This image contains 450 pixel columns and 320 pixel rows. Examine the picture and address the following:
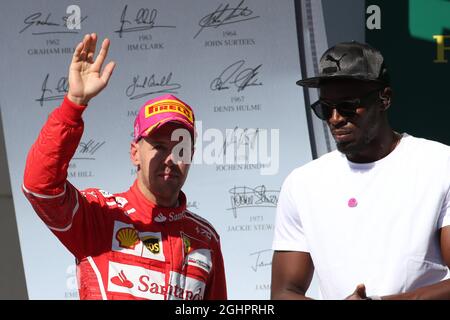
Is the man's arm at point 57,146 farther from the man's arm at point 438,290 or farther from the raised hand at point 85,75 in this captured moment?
the man's arm at point 438,290

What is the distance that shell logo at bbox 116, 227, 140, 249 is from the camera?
267 cm

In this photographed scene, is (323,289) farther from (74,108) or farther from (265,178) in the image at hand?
(265,178)

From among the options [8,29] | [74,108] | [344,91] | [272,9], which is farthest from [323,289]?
[8,29]

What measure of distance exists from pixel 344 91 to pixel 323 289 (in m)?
0.55

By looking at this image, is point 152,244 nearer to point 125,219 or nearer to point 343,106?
point 125,219

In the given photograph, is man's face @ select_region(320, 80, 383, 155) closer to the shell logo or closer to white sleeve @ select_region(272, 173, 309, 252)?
white sleeve @ select_region(272, 173, 309, 252)

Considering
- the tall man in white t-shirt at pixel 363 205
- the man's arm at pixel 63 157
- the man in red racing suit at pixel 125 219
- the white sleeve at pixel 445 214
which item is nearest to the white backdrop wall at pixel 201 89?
the man in red racing suit at pixel 125 219

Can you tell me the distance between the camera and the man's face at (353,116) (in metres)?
2.61

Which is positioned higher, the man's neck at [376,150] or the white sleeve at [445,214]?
the man's neck at [376,150]

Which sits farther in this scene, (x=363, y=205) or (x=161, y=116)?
(x=161, y=116)

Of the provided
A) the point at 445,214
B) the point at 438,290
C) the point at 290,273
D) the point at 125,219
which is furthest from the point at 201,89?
the point at 438,290

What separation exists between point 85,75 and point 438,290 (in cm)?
110

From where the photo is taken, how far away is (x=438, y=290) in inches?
95.6

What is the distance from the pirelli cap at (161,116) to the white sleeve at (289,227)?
1.14 ft
